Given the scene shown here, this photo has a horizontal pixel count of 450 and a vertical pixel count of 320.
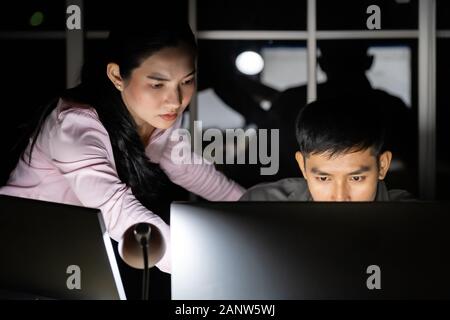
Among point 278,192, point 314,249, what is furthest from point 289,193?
point 314,249

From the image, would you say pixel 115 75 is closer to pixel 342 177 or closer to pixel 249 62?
pixel 249 62

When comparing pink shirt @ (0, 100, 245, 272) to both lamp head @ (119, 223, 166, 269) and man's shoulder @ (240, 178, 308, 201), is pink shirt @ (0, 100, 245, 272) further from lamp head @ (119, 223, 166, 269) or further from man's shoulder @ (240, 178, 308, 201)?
lamp head @ (119, 223, 166, 269)

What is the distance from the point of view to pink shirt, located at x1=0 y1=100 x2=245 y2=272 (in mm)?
2082

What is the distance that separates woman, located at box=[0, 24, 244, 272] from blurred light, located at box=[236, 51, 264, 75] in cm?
29

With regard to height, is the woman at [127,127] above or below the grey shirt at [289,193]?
above

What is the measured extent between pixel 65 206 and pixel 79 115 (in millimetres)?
966

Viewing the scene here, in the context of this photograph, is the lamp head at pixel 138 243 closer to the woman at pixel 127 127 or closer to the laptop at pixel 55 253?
the laptop at pixel 55 253

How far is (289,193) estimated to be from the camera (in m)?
2.55

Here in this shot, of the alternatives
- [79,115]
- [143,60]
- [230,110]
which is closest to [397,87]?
[230,110]

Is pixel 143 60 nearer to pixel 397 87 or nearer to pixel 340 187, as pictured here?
pixel 340 187

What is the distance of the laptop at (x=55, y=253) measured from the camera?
1438 mm

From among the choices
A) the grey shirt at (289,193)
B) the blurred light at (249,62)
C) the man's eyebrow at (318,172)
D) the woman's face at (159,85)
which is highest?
the blurred light at (249,62)

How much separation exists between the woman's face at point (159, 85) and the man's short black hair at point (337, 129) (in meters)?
0.48

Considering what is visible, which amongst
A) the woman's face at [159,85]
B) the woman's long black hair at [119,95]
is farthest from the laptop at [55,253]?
the woman's face at [159,85]
